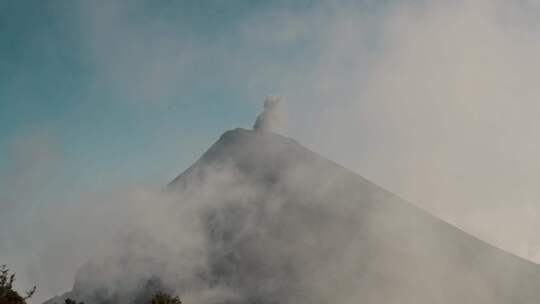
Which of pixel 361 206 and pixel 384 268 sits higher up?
pixel 361 206

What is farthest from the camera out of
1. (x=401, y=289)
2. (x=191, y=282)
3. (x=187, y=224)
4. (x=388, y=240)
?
(x=187, y=224)

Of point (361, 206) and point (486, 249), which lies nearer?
point (486, 249)

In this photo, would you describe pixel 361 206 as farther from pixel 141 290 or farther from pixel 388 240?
pixel 141 290

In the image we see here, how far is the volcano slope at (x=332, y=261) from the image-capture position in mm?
151000

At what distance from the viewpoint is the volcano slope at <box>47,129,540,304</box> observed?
151 m

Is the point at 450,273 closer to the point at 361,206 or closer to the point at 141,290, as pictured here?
the point at 361,206

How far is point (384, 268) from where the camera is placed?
162250 mm

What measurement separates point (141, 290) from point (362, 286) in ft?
233

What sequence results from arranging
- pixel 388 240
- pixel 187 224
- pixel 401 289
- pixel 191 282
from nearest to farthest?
1. pixel 401 289
2. pixel 191 282
3. pixel 388 240
4. pixel 187 224

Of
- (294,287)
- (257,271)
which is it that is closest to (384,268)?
(294,287)

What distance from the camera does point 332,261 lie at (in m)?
166

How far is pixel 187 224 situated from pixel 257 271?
1705 inches

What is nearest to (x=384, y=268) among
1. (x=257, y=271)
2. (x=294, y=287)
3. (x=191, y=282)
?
(x=294, y=287)

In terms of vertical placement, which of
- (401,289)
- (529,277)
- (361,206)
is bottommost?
(401,289)
